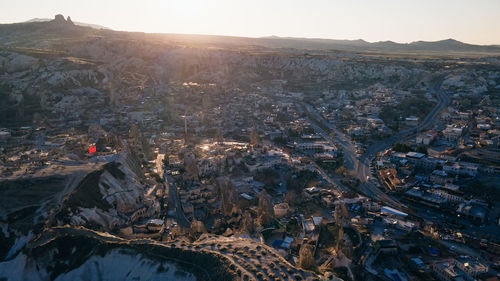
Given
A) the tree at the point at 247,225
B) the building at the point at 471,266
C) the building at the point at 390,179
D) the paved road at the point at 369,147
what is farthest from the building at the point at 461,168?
the tree at the point at 247,225

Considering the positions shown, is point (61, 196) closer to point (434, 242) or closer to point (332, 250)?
point (332, 250)

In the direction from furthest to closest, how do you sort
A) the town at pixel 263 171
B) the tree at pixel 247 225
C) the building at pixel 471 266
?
1. the tree at pixel 247 225
2. the town at pixel 263 171
3. the building at pixel 471 266

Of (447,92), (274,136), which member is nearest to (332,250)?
(274,136)

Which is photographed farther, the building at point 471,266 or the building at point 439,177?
the building at point 439,177

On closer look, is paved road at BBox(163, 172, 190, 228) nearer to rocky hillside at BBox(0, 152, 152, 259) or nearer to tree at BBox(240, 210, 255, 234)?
rocky hillside at BBox(0, 152, 152, 259)

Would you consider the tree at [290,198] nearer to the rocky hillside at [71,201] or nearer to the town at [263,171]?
the town at [263,171]

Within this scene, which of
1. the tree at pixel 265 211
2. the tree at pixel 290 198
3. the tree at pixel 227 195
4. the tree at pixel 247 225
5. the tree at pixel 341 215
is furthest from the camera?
the tree at pixel 290 198

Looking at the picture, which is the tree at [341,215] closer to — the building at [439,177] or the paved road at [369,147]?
the paved road at [369,147]

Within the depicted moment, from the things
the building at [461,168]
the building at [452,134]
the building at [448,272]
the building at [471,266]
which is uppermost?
the building at [452,134]

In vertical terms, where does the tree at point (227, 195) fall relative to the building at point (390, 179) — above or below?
below

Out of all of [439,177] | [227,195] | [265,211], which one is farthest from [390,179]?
[227,195]

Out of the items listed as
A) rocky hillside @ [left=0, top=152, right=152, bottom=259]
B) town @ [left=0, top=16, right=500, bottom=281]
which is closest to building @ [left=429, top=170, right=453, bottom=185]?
town @ [left=0, top=16, right=500, bottom=281]

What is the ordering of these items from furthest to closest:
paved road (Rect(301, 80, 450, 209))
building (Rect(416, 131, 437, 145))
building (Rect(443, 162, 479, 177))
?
building (Rect(416, 131, 437, 145)) < building (Rect(443, 162, 479, 177)) < paved road (Rect(301, 80, 450, 209))

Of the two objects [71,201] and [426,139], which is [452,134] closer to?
[426,139]
